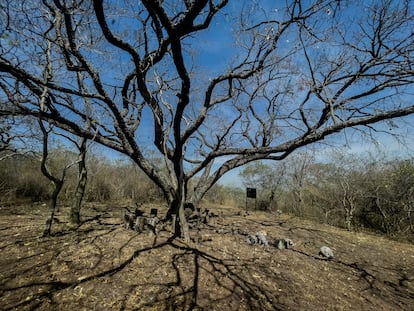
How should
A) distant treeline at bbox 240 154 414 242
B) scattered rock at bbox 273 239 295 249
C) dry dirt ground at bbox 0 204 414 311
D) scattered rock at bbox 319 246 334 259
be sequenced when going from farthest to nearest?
distant treeline at bbox 240 154 414 242 → scattered rock at bbox 273 239 295 249 → scattered rock at bbox 319 246 334 259 → dry dirt ground at bbox 0 204 414 311

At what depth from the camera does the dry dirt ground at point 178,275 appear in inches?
89.5

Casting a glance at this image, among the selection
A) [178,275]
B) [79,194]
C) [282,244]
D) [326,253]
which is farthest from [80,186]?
[326,253]

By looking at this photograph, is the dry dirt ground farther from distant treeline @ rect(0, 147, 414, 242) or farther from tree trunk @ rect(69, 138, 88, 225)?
distant treeline @ rect(0, 147, 414, 242)

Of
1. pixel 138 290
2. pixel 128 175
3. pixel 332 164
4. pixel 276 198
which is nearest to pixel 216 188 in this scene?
pixel 276 198

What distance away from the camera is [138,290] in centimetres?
242

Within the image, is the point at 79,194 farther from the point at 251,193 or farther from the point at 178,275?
the point at 251,193

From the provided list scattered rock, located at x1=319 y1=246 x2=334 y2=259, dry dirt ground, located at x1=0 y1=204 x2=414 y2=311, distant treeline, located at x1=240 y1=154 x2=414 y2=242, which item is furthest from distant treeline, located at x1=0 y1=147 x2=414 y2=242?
scattered rock, located at x1=319 y1=246 x2=334 y2=259

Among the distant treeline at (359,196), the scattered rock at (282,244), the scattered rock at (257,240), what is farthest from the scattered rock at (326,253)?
the distant treeline at (359,196)

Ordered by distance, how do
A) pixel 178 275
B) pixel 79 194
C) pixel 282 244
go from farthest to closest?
pixel 79 194, pixel 282 244, pixel 178 275

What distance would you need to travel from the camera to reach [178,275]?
279 centimetres

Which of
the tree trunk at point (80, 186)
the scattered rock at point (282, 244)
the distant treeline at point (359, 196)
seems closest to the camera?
the scattered rock at point (282, 244)

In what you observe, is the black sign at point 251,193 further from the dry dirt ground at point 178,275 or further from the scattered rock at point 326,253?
the scattered rock at point 326,253

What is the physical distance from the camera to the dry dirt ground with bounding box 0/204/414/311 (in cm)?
227

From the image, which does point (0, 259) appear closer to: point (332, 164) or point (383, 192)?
point (383, 192)
